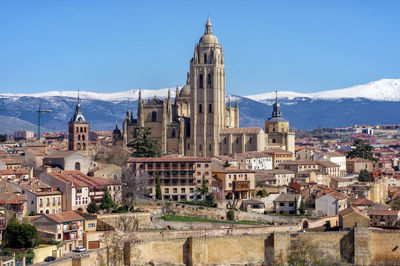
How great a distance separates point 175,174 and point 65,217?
17.4 metres

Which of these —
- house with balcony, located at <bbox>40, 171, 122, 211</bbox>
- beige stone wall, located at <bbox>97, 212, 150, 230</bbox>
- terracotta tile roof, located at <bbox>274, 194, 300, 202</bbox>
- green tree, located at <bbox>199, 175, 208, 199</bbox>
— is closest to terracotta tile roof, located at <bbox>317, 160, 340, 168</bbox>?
terracotta tile roof, located at <bbox>274, 194, 300, 202</bbox>

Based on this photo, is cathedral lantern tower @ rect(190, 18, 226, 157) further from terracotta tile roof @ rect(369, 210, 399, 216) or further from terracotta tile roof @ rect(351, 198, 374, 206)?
terracotta tile roof @ rect(369, 210, 399, 216)

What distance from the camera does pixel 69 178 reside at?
5697 centimetres

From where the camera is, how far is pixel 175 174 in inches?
2554

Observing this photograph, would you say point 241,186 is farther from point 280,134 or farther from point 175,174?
point 280,134

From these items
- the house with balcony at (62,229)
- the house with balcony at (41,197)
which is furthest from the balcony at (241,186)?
the house with balcony at (62,229)

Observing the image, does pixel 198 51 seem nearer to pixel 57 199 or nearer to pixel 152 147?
pixel 152 147

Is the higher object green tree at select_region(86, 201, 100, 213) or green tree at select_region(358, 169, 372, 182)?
green tree at select_region(358, 169, 372, 182)

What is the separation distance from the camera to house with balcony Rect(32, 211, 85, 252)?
4669 cm

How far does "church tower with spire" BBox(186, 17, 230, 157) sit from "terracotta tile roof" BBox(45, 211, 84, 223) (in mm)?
45899

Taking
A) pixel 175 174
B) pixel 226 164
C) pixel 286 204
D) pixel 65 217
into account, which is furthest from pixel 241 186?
pixel 65 217

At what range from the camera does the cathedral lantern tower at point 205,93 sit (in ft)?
313

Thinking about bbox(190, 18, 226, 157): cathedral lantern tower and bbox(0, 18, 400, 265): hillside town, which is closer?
bbox(0, 18, 400, 265): hillside town

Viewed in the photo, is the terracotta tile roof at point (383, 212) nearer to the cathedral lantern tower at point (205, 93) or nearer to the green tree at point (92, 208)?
the green tree at point (92, 208)
